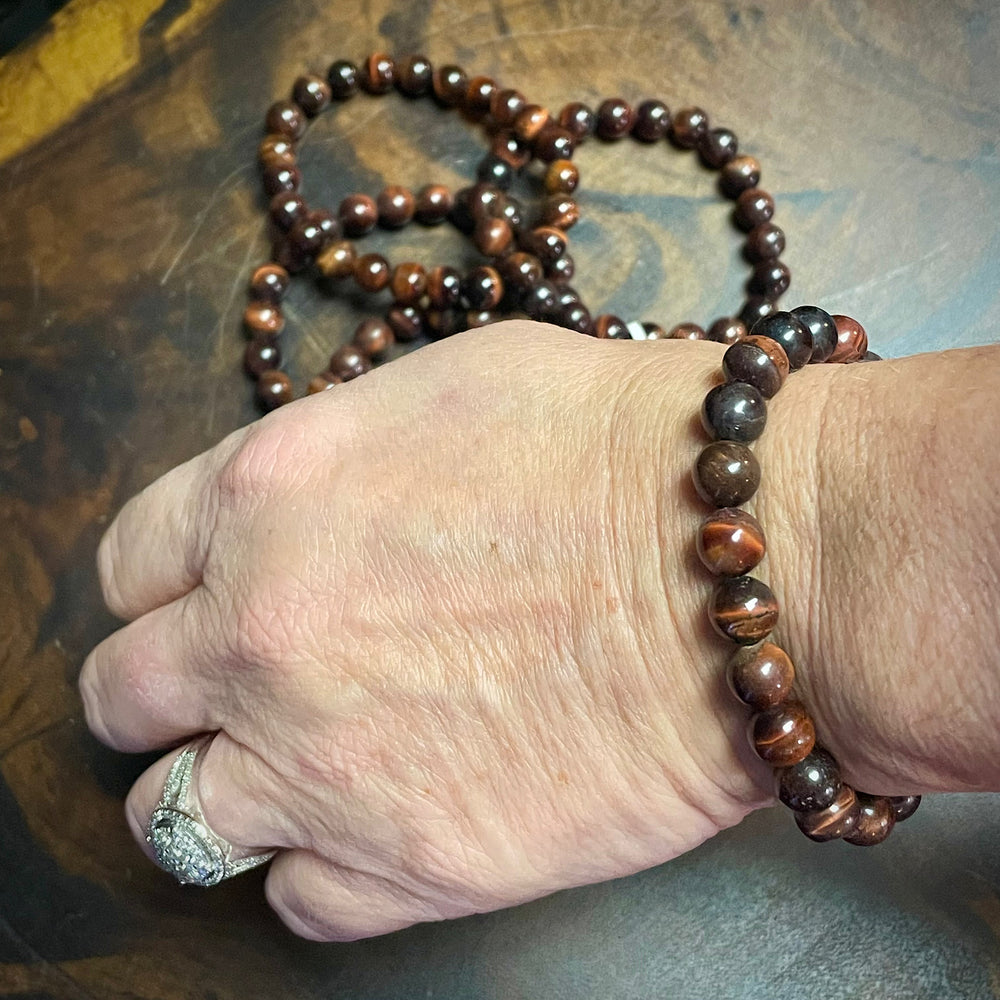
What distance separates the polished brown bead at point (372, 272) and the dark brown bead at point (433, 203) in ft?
0.22

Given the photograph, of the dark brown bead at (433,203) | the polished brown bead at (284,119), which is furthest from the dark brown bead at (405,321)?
the polished brown bead at (284,119)

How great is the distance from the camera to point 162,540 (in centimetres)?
83

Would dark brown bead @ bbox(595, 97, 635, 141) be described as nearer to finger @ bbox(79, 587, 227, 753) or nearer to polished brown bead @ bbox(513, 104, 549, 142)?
polished brown bead @ bbox(513, 104, 549, 142)

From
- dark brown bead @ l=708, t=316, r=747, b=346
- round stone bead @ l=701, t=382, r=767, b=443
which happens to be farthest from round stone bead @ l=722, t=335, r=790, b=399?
dark brown bead @ l=708, t=316, r=747, b=346

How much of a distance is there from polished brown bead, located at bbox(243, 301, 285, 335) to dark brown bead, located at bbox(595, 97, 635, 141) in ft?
1.32

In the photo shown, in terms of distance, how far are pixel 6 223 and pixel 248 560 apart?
49 cm

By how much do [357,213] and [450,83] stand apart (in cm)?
17

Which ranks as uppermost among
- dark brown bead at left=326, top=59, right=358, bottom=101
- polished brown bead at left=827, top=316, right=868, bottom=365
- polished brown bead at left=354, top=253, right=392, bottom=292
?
dark brown bead at left=326, top=59, right=358, bottom=101

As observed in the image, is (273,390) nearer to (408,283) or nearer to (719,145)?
(408,283)

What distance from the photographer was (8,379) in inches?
37.2

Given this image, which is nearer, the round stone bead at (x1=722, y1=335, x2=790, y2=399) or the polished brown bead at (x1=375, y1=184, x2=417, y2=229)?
the round stone bead at (x1=722, y1=335, x2=790, y2=399)

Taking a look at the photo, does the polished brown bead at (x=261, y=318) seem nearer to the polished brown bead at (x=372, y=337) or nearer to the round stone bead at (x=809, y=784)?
the polished brown bead at (x=372, y=337)

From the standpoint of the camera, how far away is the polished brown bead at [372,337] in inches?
39.1

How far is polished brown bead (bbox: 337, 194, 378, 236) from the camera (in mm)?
1011
